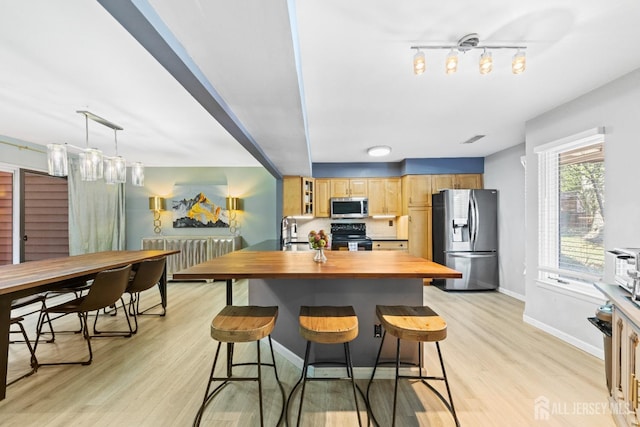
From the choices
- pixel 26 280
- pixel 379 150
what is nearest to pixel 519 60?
pixel 379 150

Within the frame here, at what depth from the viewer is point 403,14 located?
1.51 metres

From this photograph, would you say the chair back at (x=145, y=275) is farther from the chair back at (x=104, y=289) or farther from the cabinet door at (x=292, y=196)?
the cabinet door at (x=292, y=196)

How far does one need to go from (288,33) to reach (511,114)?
110 inches

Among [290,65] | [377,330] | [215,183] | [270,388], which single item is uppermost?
[290,65]

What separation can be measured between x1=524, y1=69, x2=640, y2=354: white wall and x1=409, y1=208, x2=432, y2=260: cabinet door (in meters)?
1.82

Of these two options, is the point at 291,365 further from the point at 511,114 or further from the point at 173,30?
the point at 511,114

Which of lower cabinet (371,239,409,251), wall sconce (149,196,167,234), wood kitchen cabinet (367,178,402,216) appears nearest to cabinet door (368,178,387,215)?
wood kitchen cabinet (367,178,402,216)

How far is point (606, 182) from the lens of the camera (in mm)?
2346

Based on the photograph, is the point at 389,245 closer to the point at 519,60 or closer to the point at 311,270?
the point at 311,270

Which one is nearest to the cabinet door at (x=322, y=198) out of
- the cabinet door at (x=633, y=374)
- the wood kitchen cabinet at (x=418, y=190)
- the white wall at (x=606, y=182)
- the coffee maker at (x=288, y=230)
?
the coffee maker at (x=288, y=230)

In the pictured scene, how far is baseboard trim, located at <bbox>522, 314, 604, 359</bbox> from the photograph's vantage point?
2.40 metres

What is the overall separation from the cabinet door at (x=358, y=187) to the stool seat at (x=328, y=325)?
3667mm

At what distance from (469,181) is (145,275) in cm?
518

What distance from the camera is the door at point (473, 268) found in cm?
446
